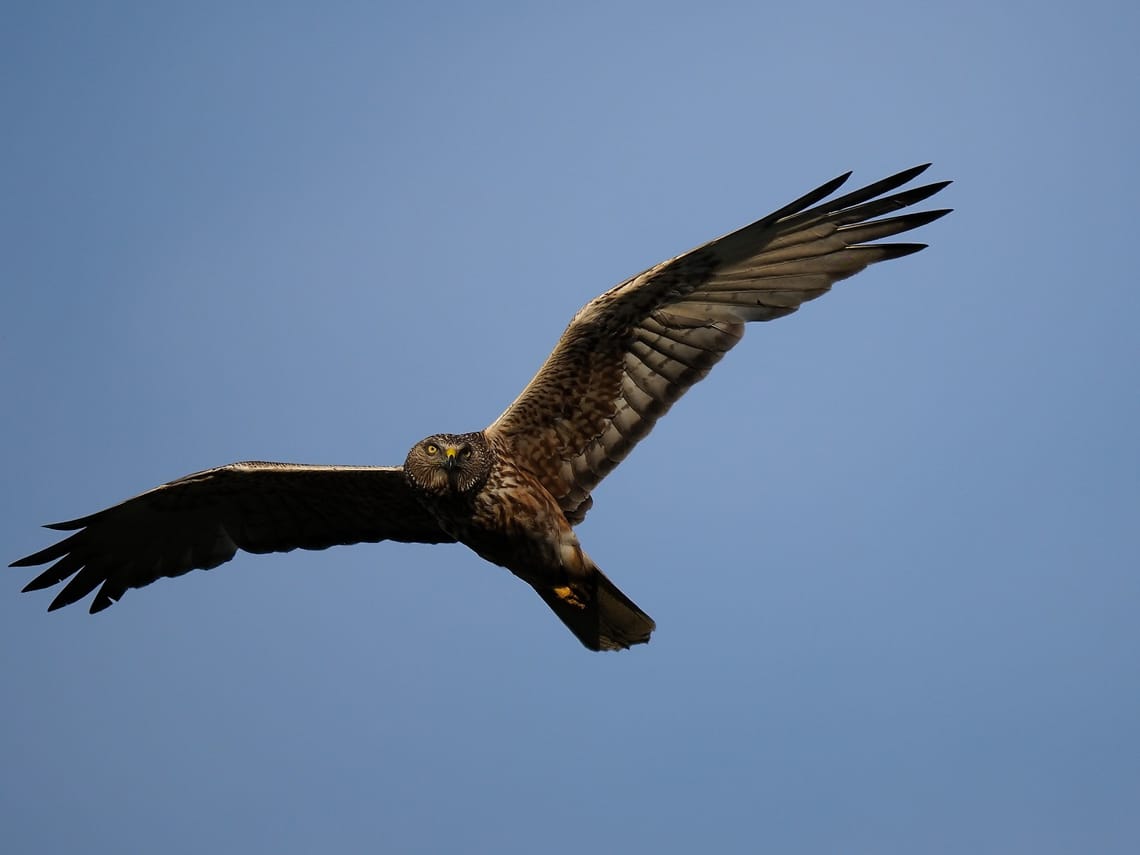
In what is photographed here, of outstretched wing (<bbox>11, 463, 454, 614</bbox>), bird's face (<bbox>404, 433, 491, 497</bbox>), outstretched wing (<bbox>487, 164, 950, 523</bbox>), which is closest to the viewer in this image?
bird's face (<bbox>404, 433, 491, 497</bbox>)

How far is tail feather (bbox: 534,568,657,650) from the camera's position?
10.7 metres

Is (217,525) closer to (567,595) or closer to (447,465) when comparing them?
(447,465)

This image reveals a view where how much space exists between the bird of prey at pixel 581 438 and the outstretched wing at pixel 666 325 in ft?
0.03

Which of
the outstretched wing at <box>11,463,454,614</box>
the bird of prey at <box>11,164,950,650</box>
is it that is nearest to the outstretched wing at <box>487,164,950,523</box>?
the bird of prey at <box>11,164,950,650</box>

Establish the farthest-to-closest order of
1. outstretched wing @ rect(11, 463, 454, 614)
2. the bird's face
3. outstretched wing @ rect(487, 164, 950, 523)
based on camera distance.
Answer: outstretched wing @ rect(11, 463, 454, 614), outstretched wing @ rect(487, 164, 950, 523), the bird's face

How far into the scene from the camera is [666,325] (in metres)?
10.9

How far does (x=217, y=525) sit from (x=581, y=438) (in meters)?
3.11

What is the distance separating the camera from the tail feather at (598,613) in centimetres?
1070

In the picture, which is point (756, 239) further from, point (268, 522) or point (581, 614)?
point (268, 522)

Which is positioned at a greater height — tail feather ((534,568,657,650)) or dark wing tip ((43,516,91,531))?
dark wing tip ((43,516,91,531))

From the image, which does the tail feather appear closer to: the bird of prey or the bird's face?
the bird of prey

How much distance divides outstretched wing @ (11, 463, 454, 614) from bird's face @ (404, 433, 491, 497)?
865 mm

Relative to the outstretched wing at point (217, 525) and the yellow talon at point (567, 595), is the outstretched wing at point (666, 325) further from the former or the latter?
the outstretched wing at point (217, 525)

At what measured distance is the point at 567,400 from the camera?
36.2ft
